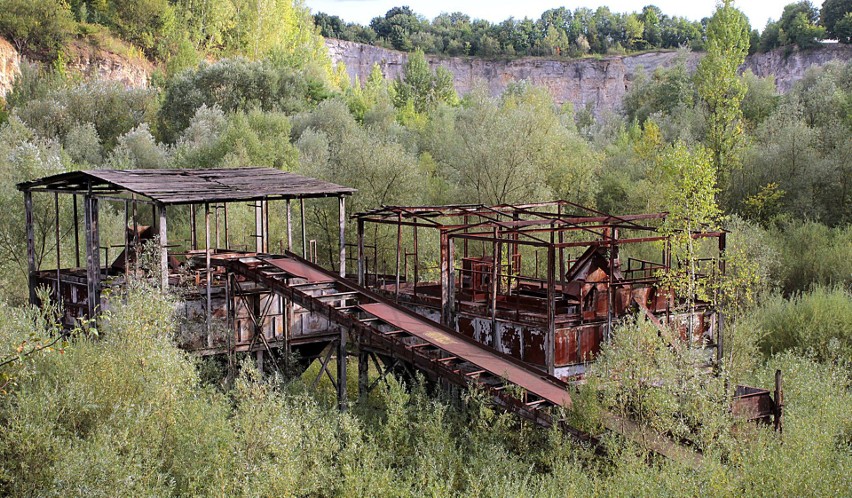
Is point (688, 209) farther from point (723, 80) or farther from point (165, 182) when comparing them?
point (723, 80)

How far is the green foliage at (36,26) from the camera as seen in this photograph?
60531mm

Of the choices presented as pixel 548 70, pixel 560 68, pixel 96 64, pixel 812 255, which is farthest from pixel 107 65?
pixel 812 255

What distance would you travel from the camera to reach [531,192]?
34.5 meters

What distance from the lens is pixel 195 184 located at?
1950cm

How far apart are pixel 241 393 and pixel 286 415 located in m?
0.88

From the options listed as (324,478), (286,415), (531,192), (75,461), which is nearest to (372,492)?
(324,478)

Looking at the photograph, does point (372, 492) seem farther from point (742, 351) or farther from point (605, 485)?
point (742, 351)

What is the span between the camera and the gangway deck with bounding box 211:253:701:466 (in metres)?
13.6

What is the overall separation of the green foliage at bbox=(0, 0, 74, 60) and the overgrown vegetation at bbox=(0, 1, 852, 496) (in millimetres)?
3387

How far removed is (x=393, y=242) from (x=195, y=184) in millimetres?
11725

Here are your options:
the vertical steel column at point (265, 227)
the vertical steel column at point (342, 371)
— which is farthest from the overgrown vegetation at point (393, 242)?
the vertical steel column at point (265, 227)

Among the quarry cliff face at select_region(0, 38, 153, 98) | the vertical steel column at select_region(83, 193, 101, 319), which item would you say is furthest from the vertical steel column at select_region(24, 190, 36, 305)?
the quarry cliff face at select_region(0, 38, 153, 98)

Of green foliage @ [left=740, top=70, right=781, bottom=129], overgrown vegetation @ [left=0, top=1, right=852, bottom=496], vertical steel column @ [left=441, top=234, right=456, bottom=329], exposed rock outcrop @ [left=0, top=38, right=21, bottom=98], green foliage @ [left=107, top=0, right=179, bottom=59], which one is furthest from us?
green foliage @ [left=107, top=0, right=179, bottom=59]

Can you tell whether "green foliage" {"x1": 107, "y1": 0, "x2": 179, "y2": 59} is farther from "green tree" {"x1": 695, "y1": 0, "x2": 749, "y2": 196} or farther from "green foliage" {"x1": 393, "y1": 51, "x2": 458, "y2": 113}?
"green tree" {"x1": 695, "y1": 0, "x2": 749, "y2": 196}
